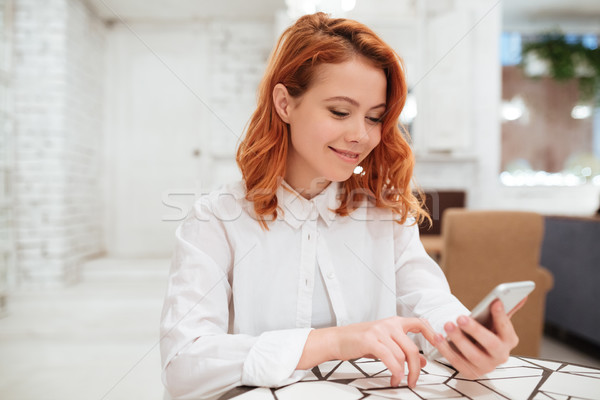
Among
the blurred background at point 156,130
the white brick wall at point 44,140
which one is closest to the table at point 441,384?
the blurred background at point 156,130

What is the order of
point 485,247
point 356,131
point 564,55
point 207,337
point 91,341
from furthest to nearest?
point 564,55 → point 91,341 → point 485,247 → point 356,131 → point 207,337

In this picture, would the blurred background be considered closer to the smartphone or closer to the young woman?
the young woman

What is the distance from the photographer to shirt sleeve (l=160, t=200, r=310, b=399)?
0.57 metres

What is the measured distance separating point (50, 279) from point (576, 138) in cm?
556

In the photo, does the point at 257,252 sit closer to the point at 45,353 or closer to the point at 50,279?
the point at 45,353

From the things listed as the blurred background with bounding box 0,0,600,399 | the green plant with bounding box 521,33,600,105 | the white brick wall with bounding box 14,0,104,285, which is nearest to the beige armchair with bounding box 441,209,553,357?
the blurred background with bounding box 0,0,600,399

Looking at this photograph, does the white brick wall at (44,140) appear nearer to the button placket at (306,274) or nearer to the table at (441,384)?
the button placket at (306,274)

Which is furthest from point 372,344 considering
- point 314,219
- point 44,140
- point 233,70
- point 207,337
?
point 233,70

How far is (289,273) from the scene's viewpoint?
87 cm

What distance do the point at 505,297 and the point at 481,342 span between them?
0.26 ft

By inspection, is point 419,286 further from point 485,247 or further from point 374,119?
point 485,247

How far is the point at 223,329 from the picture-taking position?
764 millimetres

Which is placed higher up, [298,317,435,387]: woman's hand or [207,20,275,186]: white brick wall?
[207,20,275,186]: white brick wall

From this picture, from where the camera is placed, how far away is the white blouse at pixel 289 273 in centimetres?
73
